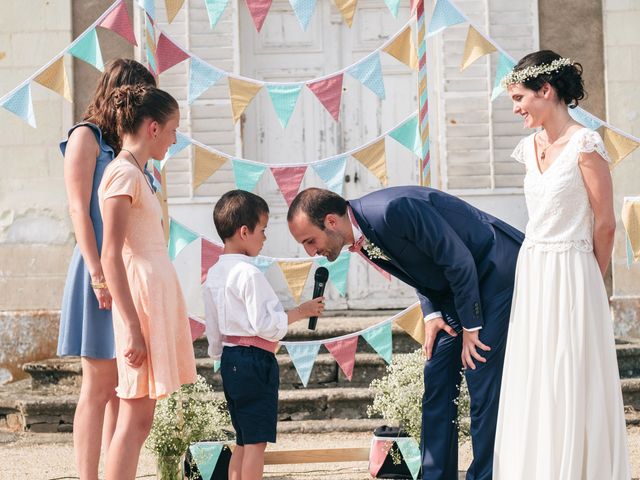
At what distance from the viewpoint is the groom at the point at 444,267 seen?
3672 millimetres

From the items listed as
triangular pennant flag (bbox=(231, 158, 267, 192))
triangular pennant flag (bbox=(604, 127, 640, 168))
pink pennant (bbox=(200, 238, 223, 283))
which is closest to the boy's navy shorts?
pink pennant (bbox=(200, 238, 223, 283))

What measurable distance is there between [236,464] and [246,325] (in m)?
0.56

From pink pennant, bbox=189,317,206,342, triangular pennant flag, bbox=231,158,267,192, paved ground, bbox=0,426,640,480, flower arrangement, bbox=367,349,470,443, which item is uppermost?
triangular pennant flag, bbox=231,158,267,192

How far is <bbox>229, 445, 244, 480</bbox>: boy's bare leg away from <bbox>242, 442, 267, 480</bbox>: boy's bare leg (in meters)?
0.07

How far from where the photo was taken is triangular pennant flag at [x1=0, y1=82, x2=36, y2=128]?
480cm

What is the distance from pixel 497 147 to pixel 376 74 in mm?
2822

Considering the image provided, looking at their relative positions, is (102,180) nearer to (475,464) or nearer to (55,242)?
(475,464)

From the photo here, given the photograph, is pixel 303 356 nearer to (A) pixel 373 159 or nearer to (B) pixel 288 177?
(B) pixel 288 177

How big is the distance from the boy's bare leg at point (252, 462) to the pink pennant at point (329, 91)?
6.05 feet

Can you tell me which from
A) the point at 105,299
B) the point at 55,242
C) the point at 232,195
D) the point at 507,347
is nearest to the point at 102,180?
the point at 105,299

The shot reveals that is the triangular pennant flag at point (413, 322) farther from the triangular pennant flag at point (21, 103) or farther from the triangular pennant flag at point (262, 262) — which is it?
the triangular pennant flag at point (21, 103)

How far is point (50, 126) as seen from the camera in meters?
7.62

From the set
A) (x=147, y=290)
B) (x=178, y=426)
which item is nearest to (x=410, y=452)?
(x=178, y=426)

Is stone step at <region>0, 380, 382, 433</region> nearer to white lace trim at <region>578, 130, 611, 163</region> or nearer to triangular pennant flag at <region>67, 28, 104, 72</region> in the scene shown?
triangular pennant flag at <region>67, 28, 104, 72</region>
